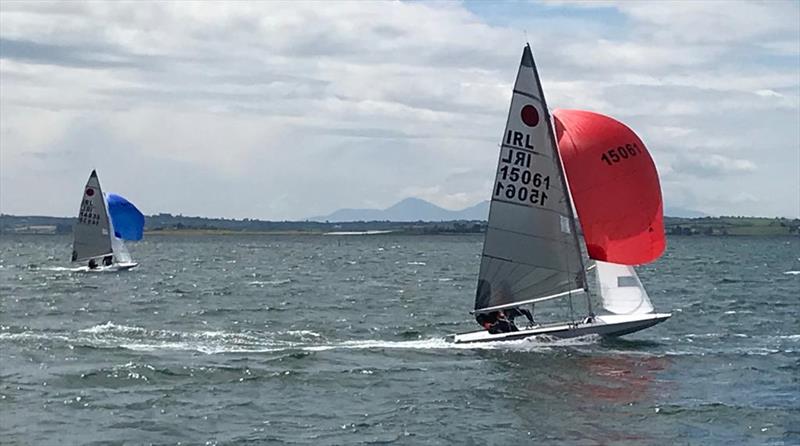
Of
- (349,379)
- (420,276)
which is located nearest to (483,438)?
(349,379)

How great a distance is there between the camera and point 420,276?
79812 mm

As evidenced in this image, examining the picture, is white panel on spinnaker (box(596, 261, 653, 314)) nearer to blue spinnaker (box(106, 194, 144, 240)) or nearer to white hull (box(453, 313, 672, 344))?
white hull (box(453, 313, 672, 344))

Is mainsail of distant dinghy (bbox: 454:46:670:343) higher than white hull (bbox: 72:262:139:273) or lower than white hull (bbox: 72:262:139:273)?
higher

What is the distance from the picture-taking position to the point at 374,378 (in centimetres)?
2941

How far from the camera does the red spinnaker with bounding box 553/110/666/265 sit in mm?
33000

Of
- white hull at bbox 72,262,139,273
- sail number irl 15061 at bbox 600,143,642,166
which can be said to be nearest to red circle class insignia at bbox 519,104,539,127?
sail number irl 15061 at bbox 600,143,642,166

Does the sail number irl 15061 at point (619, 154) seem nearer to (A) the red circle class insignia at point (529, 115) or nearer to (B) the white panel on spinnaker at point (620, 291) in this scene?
(A) the red circle class insignia at point (529, 115)

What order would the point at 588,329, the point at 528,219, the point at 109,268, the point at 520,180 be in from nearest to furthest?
1. the point at 588,329
2. the point at 520,180
3. the point at 528,219
4. the point at 109,268

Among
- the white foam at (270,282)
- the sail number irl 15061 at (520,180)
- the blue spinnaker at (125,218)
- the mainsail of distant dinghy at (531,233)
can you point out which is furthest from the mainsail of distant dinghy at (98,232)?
the sail number irl 15061 at (520,180)

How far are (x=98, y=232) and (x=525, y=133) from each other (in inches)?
1888

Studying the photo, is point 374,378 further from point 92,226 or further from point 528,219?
point 92,226

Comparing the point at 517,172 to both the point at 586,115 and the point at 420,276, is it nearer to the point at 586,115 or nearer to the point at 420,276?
the point at 586,115

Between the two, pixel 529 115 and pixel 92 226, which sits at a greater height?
pixel 529 115

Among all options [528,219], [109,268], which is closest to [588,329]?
[528,219]
